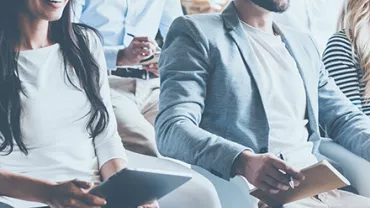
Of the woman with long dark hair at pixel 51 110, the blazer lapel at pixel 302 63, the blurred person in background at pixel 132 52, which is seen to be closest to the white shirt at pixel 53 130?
the woman with long dark hair at pixel 51 110

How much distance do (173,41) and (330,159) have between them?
18.3 inches

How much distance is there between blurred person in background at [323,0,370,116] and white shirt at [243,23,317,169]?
222 mm

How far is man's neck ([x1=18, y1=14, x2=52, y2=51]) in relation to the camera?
1.07 meters

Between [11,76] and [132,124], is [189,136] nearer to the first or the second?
[132,124]

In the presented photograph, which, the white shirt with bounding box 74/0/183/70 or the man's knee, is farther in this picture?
the white shirt with bounding box 74/0/183/70

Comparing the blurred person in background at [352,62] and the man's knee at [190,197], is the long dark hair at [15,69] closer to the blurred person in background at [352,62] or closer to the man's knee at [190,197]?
the man's knee at [190,197]

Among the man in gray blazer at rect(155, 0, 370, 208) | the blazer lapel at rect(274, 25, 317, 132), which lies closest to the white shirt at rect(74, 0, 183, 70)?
the man in gray blazer at rect(155, 0, 370, 208)

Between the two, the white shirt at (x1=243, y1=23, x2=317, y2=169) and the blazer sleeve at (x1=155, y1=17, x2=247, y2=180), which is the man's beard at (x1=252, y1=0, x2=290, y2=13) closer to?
the white shirt at (x1=243, y1=23, x2=317, y2=169)

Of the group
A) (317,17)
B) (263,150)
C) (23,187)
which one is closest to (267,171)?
(263,150)

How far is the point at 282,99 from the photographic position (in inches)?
51.8

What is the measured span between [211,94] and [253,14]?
0.22 meters

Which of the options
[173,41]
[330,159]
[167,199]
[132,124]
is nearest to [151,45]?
[173,41]

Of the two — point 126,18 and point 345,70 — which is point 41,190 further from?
point 345,70

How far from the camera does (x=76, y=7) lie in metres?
1.17
